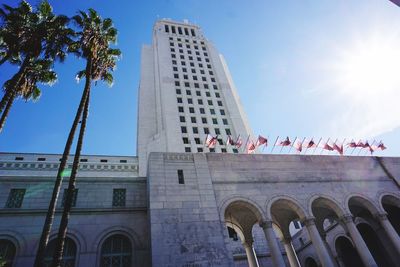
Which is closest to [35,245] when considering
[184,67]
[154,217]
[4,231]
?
[4,231]

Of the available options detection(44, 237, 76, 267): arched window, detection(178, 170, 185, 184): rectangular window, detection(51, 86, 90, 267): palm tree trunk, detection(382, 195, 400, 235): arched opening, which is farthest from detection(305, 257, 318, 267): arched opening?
detection(51, 86, 90, 267): palm tree trunk

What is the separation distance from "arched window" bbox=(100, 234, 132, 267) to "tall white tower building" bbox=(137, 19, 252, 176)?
72.5 ft

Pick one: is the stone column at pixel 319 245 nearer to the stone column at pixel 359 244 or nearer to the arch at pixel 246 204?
the stone column at pixel 359 244

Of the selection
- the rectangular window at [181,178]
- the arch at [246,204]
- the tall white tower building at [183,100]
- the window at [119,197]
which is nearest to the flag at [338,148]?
the arch at [246,204]

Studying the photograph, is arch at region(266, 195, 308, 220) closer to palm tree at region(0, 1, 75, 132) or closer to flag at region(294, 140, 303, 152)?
flag at region(294, 140, 303, 152)

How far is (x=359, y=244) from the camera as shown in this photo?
18938 millimetres

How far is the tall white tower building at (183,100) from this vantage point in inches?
1783

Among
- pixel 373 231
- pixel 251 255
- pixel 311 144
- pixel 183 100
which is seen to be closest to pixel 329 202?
pixel 311 144

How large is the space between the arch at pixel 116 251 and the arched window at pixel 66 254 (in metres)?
1.70

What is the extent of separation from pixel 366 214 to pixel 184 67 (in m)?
45.8

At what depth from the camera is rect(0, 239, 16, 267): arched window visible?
15.8 m

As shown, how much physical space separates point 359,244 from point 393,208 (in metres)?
9.26

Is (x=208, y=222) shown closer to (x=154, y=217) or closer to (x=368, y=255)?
(x=154, y=217)

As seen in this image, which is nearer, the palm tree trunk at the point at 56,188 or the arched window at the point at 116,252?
the palm tree trunk at the point at 56,188
